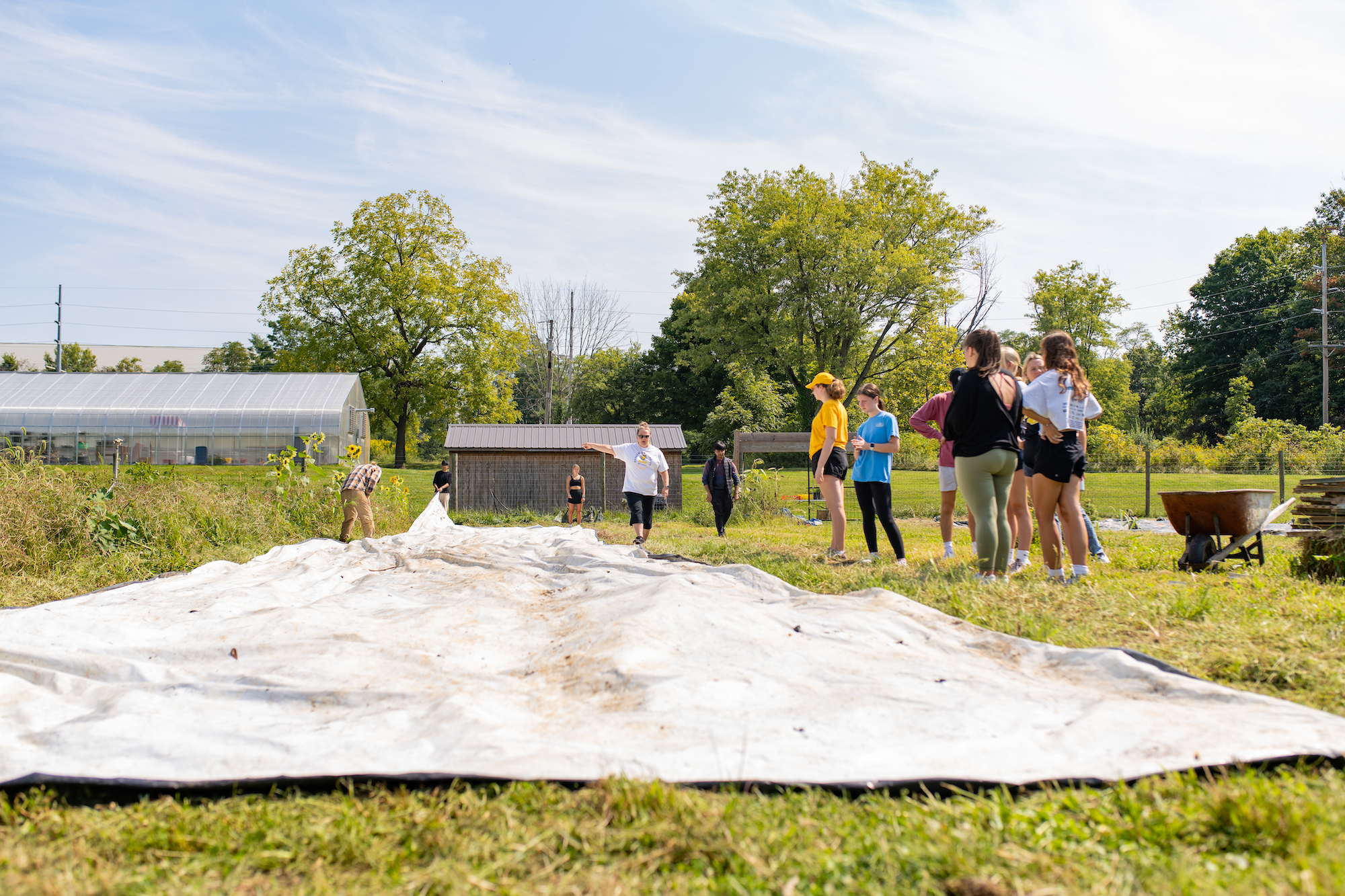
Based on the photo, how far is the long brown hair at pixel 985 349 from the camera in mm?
5441

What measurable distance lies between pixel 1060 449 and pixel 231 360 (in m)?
68.5

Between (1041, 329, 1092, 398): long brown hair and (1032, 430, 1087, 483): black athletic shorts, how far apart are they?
0.31 meters

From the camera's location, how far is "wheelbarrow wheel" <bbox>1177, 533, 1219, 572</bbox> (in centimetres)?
587

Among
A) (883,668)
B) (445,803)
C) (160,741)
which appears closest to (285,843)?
(445,803)

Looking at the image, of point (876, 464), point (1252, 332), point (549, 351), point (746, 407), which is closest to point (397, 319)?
point (549, 351)

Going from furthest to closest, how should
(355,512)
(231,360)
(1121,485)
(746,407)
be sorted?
(231,360), (746,407), (1121,485), (355,512)

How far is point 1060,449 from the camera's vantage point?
17.4ft

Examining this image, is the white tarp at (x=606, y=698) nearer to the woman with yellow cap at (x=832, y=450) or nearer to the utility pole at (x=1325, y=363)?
the woman with yellow cap at (x=832, y=450)

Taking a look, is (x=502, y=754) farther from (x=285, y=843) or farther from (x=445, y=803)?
(x=285, y=843)

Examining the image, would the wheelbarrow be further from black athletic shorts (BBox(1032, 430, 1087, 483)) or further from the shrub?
the shrub

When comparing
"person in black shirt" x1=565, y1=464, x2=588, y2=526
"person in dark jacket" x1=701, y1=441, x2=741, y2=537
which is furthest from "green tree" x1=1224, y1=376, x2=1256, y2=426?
"person in black shirt" x1=565, y1=464, x2=588, y2=526

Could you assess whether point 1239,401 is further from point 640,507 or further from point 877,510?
point 877,510

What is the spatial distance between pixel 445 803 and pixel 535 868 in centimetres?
41

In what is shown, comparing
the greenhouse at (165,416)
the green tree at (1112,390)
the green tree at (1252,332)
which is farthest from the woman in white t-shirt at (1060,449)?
the green tree at (1112,390)
